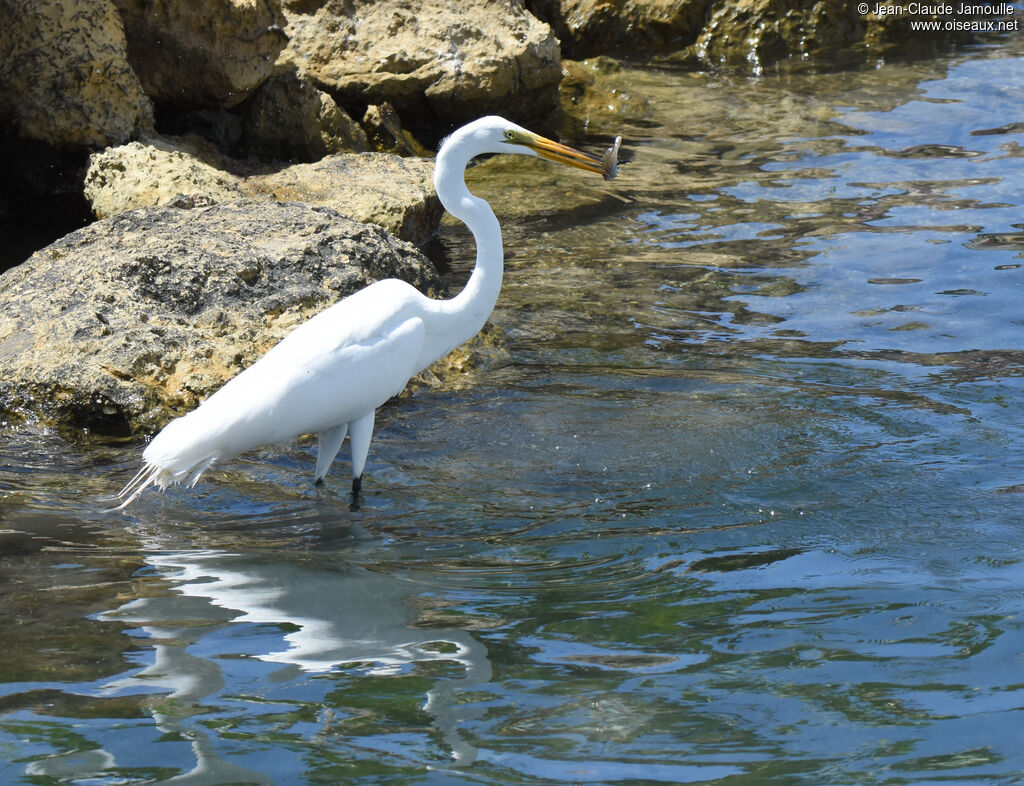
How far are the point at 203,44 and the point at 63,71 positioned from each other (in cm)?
102

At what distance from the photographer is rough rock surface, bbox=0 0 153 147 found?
26.5 feet

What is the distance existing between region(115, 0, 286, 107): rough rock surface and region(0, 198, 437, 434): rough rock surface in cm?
212

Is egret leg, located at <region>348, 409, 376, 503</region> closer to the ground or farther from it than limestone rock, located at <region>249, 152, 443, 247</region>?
closer to the ground

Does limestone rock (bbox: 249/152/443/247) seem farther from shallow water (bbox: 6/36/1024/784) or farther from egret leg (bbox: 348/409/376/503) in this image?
egret leg (bbox: 348/409/376/503)

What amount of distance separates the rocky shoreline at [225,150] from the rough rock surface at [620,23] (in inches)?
1.5

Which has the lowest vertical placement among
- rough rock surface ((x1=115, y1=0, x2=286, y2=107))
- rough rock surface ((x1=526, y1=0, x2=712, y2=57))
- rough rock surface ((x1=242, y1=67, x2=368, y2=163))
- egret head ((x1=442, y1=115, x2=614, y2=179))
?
egret head ((x1=442, y1=115, x2=614, y2=179))

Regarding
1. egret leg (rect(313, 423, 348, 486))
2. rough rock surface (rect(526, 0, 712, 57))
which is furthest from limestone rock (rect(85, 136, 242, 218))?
rough rock surface (rect(526, 0, 712, 57))

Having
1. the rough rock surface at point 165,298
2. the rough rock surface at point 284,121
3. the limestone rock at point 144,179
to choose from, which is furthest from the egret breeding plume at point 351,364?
the rough rock surface at point 284,121

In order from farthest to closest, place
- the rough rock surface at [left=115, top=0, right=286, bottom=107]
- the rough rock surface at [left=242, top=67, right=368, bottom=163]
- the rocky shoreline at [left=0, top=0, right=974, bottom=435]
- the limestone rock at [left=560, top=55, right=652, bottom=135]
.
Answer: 1. the limestone rock at [left=560, top=55, right=652, bottom=135]
2. the rough rock surface at [left=242, top=67, right=368, bottom=163]
3. the rough rock surface at [left=115, top=0, right=286, bottom=107]
4. the rocky shoreline at [left=0, top=0, right=974, bottom=435]

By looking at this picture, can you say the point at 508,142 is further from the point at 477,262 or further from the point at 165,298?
the point at 165,298

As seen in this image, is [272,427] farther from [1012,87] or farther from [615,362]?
[1012,87]

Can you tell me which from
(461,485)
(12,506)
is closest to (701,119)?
(461,485)

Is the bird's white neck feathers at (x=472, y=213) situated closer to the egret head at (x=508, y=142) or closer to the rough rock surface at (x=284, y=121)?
the egret head at (x=508, y=142)

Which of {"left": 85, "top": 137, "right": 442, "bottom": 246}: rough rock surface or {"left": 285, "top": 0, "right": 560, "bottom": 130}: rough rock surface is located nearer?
{"left": 85, "top": 137, "right": 442, "bottom": 246}: rough rock surface
